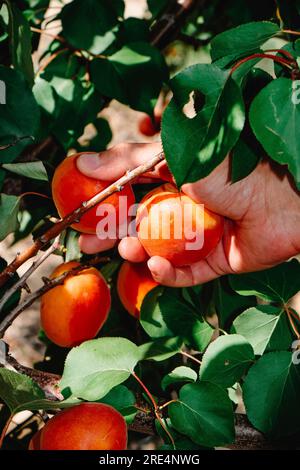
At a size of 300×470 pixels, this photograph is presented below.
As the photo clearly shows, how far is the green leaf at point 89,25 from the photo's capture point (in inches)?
40.5

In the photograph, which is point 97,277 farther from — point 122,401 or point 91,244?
point 122,401

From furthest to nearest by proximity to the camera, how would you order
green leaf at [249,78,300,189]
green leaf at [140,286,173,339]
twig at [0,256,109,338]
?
green leaf at [140,286,173,339] → twig at [0,256,109,338] → green leaf at [249,78,300,189]

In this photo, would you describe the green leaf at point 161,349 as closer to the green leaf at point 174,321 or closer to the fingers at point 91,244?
the green leaf at point 174,321

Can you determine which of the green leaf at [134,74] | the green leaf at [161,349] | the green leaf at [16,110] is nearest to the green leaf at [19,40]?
the green leaf at [16,110]

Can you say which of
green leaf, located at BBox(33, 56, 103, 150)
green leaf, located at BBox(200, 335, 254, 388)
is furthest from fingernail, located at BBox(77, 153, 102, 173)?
green leaf, located at BBox(200, 335, 254, 388)

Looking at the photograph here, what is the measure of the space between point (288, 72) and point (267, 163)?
0.21 meters

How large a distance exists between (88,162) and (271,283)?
0.38 meters

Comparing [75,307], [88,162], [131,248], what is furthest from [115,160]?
[75,307]

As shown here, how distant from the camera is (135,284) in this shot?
99 centimetres

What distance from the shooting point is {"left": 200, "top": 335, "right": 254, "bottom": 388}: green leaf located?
0.77 metres

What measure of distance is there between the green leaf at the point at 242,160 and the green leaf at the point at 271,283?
28 centimetres

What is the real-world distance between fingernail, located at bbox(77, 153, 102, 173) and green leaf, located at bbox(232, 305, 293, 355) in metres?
0.34

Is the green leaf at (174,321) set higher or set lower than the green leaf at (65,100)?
lower

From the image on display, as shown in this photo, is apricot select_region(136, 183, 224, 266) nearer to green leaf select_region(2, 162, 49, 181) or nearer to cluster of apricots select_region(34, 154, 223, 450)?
cluster of apricots select_region(34, 154, 223, 450)
